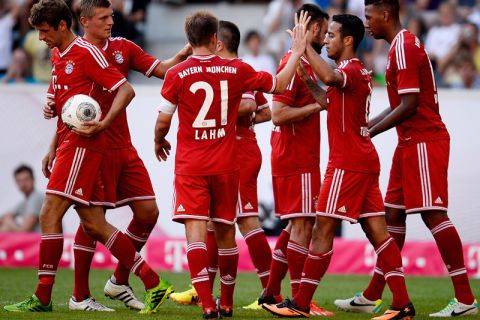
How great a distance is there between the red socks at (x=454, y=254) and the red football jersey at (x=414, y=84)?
31.9 inches

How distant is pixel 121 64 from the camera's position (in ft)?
33.2

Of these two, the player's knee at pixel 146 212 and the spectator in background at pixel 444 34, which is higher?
the spectator in background at pixel 444 34

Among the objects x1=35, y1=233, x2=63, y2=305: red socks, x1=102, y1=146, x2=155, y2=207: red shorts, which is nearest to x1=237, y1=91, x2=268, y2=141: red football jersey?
x1=102, y1=146, x2=155, y2=207: red shorts

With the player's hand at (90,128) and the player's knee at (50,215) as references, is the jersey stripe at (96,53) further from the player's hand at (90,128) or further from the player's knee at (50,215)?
the player's knee at (50,215)

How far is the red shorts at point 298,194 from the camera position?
9.82 metres

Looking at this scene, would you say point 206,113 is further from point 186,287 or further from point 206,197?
point 186,287

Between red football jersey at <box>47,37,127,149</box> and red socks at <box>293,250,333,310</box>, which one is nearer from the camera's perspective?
red socks at <box>293,250,333,310</box>

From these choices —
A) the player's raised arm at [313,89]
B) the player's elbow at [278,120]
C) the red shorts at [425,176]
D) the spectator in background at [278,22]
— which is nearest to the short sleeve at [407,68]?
the red shorts at [425,176]

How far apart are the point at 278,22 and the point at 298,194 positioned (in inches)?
376

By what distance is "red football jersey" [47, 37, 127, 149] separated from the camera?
926 centimetres

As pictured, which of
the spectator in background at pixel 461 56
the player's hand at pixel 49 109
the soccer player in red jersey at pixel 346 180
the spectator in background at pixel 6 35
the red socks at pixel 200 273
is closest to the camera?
the red socks at pixel 200 273

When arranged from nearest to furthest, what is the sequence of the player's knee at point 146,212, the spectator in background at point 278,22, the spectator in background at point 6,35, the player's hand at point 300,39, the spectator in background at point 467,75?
the player's hand at point 300,39 < the player's knee at point 146,212 < the spectator in background at point 467,75 < the spectator in background at point 6,35 < the spectator in background at point 278,22

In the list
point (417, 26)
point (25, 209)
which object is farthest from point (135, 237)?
point (417, 26)

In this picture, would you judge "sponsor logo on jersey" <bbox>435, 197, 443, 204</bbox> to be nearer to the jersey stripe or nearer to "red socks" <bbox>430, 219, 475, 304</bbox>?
"red socks" <bbox>430, 219, 475, 304</bbox>
